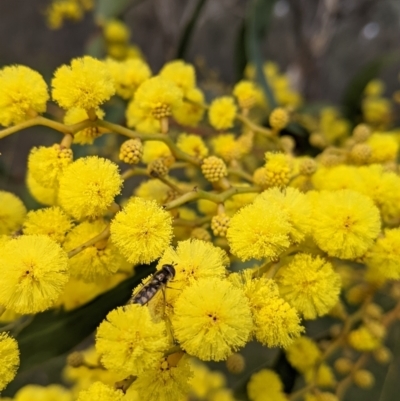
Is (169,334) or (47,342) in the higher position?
(169,334)

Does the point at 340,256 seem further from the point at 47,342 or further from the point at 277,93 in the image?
the point at 277,93

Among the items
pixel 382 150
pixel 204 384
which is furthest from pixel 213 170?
pixel 204 384

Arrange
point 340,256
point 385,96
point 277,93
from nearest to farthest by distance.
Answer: point 340,256, point 277,93, point 385,96

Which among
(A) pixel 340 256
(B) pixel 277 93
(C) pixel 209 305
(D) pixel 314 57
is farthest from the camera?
(D) pixel 314 57

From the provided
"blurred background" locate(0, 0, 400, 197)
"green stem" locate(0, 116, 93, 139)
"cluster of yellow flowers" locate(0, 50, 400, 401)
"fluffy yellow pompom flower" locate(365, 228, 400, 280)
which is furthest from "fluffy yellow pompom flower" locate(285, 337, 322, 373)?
"blurred background" locate(0, 0, 400, 197)

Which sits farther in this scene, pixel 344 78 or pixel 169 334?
pixel 344 78

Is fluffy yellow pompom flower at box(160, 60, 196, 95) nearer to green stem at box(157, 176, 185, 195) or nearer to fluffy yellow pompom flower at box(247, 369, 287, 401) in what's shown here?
green stem at box(157, 176, 185, 195)

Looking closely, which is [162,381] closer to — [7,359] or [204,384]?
[7,359]

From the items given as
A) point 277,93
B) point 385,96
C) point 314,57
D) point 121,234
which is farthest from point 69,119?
point 385,96
